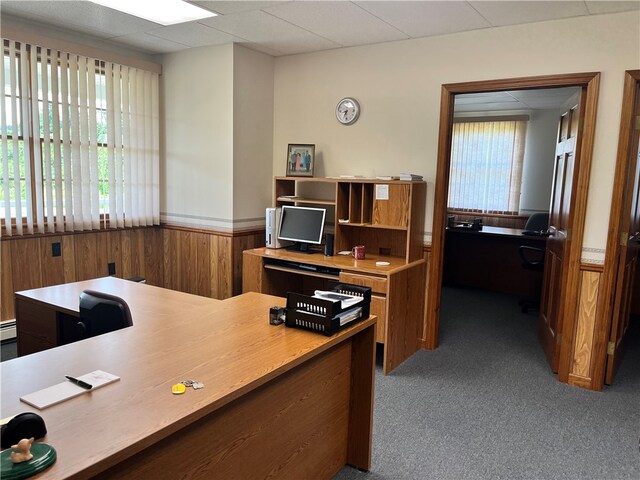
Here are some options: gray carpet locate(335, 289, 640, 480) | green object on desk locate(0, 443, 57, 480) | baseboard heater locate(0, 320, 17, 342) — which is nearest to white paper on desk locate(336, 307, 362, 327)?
gray carpet locate(335, 289, 640, 480)

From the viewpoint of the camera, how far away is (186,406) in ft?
4.67

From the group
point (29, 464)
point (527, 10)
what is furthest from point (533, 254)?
point (29, 464)

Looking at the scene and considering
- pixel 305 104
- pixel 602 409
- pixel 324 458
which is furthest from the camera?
pixel 305 104

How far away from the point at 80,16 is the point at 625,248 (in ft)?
14.6

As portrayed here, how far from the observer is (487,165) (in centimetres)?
731

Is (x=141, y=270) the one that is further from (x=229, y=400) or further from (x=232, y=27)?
(x=229, y=400)

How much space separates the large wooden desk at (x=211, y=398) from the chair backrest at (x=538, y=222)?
4.74m

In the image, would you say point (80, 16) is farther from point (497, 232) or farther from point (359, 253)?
point (497, 232)

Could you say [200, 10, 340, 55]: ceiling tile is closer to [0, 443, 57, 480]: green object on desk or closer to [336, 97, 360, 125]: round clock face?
[336, 97, 360, 125]: round clock face

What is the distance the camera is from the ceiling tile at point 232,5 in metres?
3.22

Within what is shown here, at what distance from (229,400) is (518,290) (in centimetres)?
533

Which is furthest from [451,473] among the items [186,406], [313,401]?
[186,406]

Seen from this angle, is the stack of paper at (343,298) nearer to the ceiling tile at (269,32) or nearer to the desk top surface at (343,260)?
the desk top surface at (343,260)

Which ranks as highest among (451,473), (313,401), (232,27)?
(232,27)
